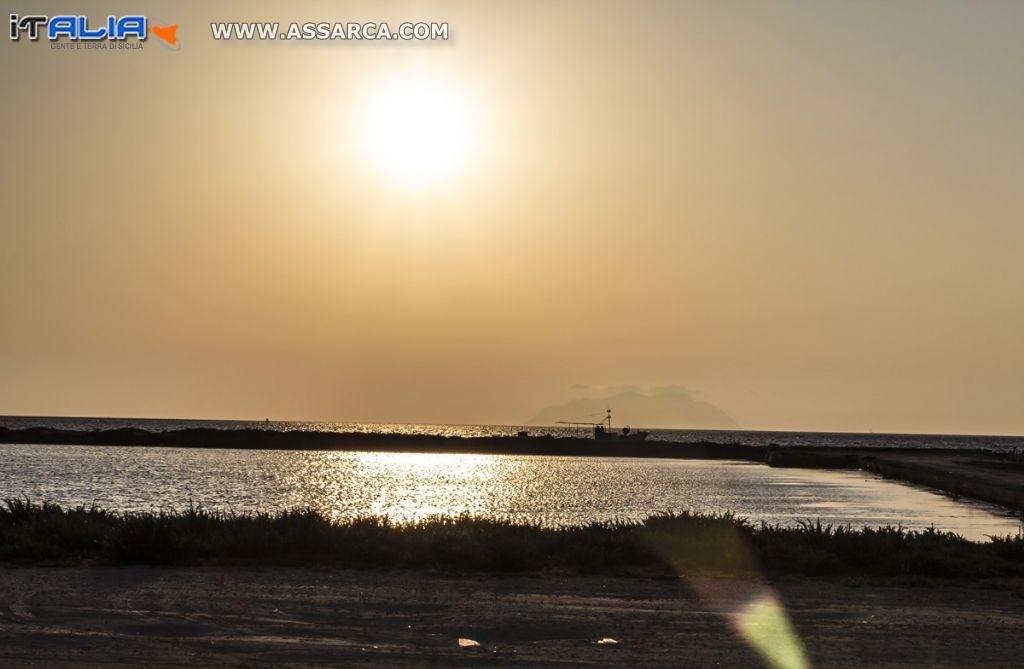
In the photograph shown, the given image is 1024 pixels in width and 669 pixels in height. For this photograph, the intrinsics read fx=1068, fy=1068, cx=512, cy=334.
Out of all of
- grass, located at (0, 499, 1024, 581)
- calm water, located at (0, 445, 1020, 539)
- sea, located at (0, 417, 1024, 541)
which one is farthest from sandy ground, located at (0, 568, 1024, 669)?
calm water, located at (0, 445, 1020, 539)

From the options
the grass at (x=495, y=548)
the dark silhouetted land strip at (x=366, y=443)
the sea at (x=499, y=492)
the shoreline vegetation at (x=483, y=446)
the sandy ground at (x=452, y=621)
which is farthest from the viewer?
the dark silhouetted land strip at (x=366, y=443)

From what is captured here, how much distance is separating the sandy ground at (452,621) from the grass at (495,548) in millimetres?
920

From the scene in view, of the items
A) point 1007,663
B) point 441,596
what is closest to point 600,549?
point 441,596

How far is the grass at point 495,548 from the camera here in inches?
767

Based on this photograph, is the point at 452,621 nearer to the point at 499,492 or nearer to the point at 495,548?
the point at 495,548

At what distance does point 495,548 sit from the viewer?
19.6 metres

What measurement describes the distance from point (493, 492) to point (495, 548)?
4136 cm

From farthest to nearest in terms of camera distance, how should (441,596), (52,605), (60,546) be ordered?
(60,546) → (441,596) → (52,605)

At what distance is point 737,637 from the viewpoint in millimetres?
13648

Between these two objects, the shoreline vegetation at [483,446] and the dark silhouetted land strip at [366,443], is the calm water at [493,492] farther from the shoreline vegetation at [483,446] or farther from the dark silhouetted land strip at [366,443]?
the dark silhouetted land strip at [366,443]

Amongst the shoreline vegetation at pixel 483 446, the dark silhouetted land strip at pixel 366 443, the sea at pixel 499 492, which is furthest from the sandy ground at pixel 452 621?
the dark silhouetted land strip at pixel 366 443

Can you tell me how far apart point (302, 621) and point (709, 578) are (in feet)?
25.6

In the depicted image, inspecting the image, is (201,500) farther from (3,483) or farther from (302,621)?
(302,621)

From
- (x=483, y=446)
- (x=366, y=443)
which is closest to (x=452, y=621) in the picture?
(x=366, y=443)
